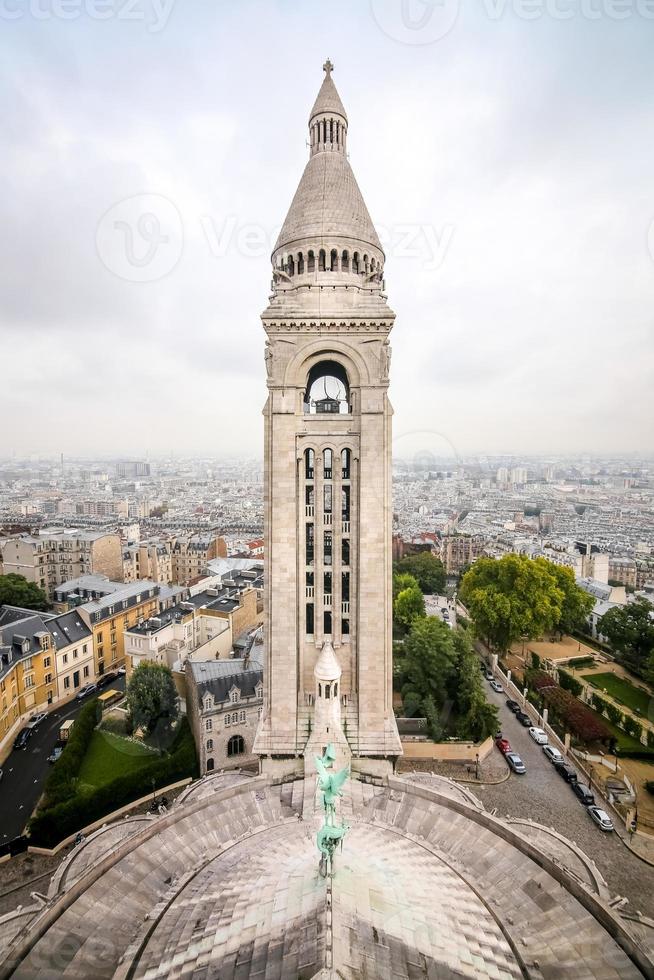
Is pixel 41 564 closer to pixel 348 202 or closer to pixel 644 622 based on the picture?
pixel 348 202

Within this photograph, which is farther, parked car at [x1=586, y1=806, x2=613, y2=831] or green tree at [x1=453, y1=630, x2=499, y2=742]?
green tree at [x1=453, y1=630, x2=499, y2=742]

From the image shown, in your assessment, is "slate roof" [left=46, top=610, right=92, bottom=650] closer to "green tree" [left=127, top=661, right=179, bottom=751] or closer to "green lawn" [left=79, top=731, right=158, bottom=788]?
"green lawn" [left=79, top=731, right=158, bottom=788]

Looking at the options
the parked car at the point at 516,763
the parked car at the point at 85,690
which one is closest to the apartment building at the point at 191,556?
the parked car at the point at 85,690

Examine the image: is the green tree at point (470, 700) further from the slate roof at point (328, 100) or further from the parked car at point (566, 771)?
the slate roof at point (328, 100)

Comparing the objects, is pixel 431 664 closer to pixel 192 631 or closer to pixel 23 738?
pixel 192 631

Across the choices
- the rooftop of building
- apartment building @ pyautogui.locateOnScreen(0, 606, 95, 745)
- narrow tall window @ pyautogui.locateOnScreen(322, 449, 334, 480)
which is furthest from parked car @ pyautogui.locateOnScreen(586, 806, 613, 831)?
apartment building @ pyautogui.locateOnScreen(0, 606, 95, 745)

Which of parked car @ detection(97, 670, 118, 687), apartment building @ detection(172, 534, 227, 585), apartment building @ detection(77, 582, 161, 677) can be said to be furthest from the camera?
apartment building @ detection(172, 534, 227, 585)

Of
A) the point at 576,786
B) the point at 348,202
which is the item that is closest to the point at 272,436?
the point at 348,202
